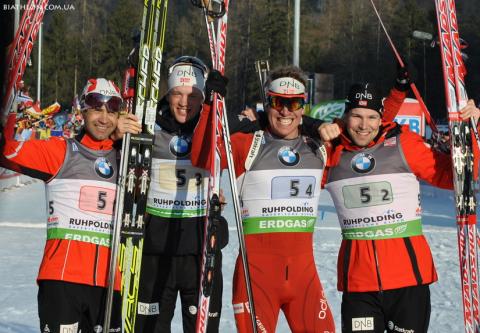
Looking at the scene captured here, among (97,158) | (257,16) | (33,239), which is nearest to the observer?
(97,158)

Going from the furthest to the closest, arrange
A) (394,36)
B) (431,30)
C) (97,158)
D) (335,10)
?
1. (335,10)
2. (394,36)
3. (431,30)
4. (97,158)

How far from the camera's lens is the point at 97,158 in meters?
3.80

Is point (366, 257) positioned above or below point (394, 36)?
below

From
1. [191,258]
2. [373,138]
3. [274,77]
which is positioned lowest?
[191,258]

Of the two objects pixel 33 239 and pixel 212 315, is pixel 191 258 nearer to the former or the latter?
pixel 212 315

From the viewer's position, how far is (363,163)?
3891 millimetres

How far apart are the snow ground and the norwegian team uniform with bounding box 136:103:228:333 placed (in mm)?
1515

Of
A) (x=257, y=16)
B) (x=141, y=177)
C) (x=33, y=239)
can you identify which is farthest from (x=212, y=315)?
(x=257, y=16)

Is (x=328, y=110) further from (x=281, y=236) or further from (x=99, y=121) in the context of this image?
(x=99, y=121)

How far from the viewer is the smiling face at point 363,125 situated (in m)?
3.86

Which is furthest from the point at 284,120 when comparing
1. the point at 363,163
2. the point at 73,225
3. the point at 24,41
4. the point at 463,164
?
the point at 24,41

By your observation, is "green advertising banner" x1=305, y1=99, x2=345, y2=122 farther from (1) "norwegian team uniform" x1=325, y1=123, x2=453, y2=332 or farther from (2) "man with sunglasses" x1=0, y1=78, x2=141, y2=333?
(2) "man with sunglasses" x1=0, y1=78, x2=141, y2=333

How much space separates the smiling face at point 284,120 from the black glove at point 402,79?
600 millimetres

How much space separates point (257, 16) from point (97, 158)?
4758 cm
